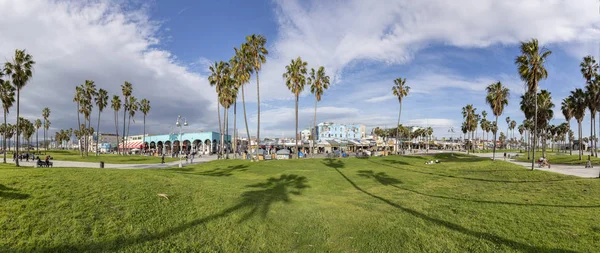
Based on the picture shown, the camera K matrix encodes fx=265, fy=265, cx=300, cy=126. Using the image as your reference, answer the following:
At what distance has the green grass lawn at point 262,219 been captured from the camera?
7086mm

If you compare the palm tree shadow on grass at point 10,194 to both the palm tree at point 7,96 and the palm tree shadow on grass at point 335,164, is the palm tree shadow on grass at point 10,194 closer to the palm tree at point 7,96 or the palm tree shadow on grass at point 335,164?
the palm tree shadow on grass at point 335,164

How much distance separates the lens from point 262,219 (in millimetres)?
9828

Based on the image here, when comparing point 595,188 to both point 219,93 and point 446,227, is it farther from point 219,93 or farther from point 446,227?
point 219,93

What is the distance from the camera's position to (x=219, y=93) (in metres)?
46.6

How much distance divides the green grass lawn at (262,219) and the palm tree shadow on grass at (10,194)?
31mm

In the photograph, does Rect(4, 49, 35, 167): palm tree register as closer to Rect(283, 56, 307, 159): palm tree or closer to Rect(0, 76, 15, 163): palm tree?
Rect(0, 76, 15, 163): palm tree

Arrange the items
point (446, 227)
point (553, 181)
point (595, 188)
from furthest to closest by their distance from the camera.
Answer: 1. point (553, 181)
2. point (595, 188)
3. point (446, 227)

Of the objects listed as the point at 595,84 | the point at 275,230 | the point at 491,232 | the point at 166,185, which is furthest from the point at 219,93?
the point at 595,84

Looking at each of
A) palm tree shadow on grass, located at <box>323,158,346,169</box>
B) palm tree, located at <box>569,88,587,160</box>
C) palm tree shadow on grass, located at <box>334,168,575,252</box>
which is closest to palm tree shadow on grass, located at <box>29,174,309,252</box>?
palm tree shadow on grass, located at <box>334,168,575,252</box>

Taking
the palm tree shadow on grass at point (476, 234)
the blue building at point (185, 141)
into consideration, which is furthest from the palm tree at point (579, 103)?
the blue building at point (185, 141)

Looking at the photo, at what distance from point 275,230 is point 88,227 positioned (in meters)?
5.27

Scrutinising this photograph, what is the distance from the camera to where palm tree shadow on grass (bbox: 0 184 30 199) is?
778cm

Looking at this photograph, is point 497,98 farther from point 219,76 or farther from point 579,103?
point 219,76

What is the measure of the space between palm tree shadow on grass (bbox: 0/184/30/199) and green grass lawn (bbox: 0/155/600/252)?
31mm
